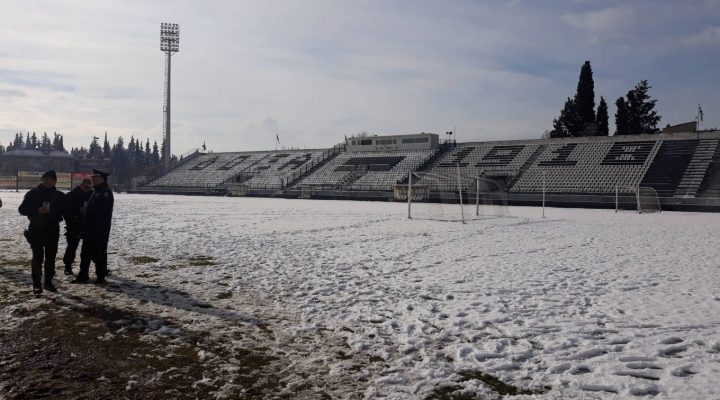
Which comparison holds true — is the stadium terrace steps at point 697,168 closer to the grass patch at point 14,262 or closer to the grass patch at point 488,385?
the grass patch at point 488,385

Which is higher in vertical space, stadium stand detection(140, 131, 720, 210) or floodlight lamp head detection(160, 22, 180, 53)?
floodlight lamp head detection(160, 22, 180, 53)

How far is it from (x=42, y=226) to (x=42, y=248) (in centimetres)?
37

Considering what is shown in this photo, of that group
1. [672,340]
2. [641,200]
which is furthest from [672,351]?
[641,200]

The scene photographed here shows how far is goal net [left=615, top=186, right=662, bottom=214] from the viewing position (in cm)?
3378

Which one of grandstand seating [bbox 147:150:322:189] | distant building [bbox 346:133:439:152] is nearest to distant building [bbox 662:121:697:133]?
distant building [bbox 346:133:439:152]

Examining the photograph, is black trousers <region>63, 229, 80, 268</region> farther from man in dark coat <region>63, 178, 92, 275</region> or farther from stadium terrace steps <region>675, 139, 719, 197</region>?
stadium terrace steps <region>675, 139, 719, 197</region>

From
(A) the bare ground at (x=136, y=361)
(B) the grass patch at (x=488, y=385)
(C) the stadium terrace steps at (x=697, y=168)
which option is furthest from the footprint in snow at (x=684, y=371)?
(C) the stadium terrace steps at (x=697, y=168)

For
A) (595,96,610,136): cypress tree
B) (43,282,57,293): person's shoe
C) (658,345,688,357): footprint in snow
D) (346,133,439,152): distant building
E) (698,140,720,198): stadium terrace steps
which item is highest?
(595,96,610,136): cypress tree

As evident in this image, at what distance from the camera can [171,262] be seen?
10.2m

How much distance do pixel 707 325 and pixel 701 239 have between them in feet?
38.2

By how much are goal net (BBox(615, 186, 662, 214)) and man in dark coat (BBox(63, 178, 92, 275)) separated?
108ft

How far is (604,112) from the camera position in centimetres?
6034

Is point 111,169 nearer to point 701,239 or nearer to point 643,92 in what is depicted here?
point 643,92

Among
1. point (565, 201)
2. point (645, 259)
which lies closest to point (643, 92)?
point (565, 201)
